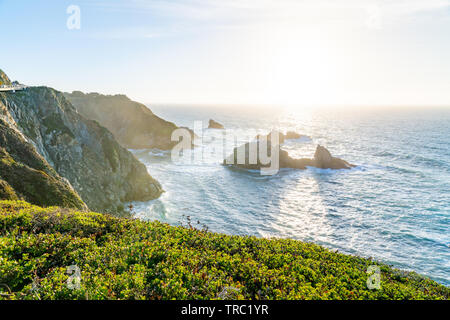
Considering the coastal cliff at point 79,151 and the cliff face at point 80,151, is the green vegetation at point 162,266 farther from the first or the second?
the cliff face at point 80,151

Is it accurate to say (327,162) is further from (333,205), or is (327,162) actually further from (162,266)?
(162,266)

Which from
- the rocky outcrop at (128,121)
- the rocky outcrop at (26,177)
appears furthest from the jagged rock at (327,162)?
the rocky outcrop at (26,177)

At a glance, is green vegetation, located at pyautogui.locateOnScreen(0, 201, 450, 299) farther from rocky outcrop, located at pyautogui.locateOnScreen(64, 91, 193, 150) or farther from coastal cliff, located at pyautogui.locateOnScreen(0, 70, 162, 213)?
rocky outcrop, located at pyautogui.locateOnScreen(64, 91, 193, 150)

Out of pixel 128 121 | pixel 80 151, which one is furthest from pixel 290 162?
pixel 128 121

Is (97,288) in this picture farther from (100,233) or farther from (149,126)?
(149,126)

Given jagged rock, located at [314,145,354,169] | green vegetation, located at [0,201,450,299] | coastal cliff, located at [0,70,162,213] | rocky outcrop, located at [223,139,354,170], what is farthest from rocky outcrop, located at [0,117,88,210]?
jagged rock, located at [314,145,354,169]

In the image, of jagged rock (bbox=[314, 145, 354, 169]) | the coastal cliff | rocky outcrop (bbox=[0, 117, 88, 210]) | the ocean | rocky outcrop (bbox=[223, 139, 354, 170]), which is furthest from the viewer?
jagged rock (bbox=[314, 145, 354, 169])
